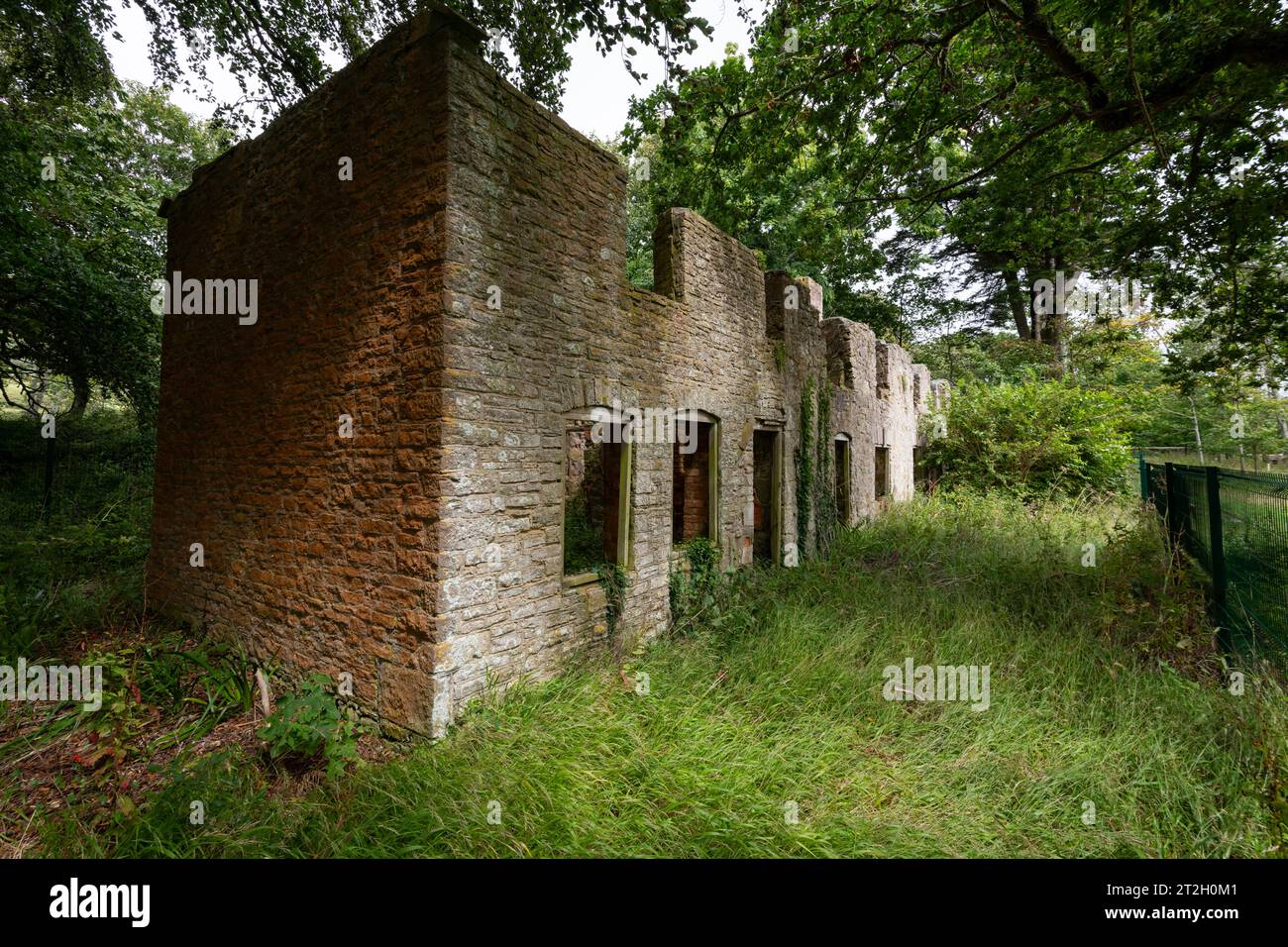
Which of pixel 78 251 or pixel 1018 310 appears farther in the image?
pixel 1018 310

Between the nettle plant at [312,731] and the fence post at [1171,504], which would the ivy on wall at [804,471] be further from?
the nettle plant at [312,731]

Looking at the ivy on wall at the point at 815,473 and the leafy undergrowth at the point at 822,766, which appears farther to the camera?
the ivy on wall at the point at 815,473

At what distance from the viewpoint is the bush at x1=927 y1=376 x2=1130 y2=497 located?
1357 cm

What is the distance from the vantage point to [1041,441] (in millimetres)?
13844

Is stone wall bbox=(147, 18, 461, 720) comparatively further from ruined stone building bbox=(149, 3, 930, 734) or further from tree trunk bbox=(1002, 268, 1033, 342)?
tree trunk bbox=(1002, 268, 1033, 342)

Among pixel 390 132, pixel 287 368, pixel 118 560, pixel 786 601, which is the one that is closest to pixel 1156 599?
pixel 786 601

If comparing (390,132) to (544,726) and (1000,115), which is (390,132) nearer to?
(544,726)

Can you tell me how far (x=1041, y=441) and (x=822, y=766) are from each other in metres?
14.1

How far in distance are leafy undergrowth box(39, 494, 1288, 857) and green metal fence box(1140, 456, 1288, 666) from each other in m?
0.30

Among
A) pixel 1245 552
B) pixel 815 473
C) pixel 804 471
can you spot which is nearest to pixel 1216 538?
pixel 1245 552

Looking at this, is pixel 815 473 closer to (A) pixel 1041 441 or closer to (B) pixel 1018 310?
(A) pixel 1041 441

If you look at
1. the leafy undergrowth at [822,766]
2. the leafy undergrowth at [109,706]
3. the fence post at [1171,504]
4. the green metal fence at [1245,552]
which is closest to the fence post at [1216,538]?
the green metal fence at [1245,552]

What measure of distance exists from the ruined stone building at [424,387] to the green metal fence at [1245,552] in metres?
4.80

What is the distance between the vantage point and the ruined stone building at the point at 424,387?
12.8 feet
